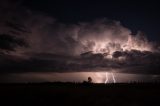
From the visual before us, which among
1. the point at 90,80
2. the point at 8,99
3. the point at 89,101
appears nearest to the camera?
the point at 89,101

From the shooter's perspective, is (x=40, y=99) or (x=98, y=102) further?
(x=40, y=99)

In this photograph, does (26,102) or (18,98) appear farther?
(18,98)

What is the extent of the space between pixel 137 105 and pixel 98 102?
6899 mm

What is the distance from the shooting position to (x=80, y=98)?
4991 cm

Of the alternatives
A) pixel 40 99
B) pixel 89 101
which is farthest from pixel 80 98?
pixel 40 99

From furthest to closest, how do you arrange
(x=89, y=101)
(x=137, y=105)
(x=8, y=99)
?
(x=8, y=99) → (x=89, y=101) → (x=137, y=105)

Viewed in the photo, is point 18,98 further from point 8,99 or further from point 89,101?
point 89,101

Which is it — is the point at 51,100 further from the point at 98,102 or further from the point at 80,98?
the point at 98,102

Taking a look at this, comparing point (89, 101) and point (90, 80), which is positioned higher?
point (90, 80)

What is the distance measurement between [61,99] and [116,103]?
11735 millimetres

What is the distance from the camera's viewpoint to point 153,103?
4562 cm

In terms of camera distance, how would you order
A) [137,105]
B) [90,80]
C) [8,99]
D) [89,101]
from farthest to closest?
[90,80] → [8,99] → [89,101] → [137,105]

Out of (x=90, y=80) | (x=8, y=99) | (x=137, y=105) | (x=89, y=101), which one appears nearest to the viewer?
(x=137, y=105)

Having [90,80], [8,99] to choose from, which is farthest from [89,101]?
[90,80]
